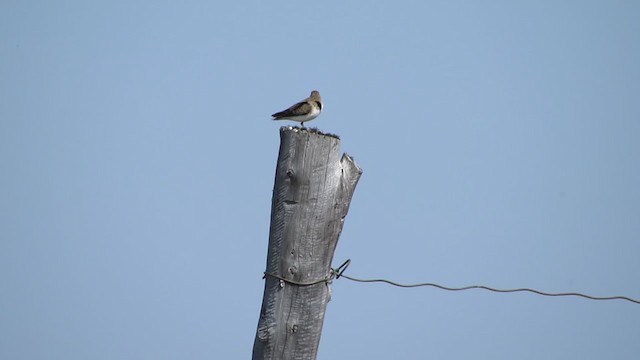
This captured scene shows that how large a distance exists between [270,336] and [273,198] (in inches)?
43.6

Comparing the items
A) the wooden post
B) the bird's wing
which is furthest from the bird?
the wooden post

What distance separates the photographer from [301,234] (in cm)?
650

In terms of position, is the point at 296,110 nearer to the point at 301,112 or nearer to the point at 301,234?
the point at 301,112

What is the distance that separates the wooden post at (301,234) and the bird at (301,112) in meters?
5.15

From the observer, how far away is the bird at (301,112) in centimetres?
1173

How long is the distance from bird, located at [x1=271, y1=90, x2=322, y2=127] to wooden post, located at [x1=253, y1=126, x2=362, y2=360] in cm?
515

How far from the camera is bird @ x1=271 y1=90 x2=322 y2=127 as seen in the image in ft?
38.5

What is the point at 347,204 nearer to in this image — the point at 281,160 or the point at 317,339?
the point at 281,160

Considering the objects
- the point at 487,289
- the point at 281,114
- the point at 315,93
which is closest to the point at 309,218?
the point at 487,289

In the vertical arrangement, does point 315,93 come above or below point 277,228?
above

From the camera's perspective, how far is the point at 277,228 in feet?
21.5

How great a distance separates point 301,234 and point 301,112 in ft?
17.9

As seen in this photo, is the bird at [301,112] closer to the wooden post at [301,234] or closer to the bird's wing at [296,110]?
the bird's wing at [296,110]

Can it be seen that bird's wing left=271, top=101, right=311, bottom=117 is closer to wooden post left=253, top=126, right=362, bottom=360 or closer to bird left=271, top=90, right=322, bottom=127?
bird left=271, top=90, right=322, bottom=127
